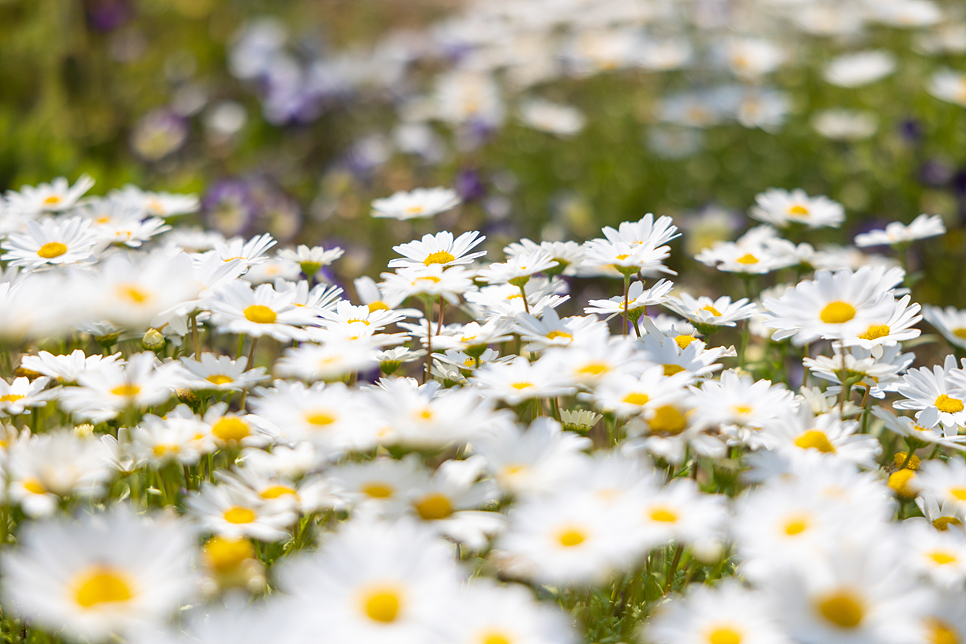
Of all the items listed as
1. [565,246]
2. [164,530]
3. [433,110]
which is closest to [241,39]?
[433,110]

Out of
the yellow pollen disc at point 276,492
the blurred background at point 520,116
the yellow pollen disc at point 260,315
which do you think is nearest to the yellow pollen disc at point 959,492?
the yellow pollen disc at point 276,492

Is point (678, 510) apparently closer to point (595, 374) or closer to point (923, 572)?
point (595, 374)

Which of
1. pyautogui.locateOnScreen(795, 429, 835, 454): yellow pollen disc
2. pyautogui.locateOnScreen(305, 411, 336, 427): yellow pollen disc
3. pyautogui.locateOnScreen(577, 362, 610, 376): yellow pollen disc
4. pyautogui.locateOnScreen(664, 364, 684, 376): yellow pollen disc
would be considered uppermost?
pyautogui.locateOnScreen(305, 411, 336, 427): yellow pollen disc

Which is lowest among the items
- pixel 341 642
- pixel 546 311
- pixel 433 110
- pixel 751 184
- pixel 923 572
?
pixel 751 184

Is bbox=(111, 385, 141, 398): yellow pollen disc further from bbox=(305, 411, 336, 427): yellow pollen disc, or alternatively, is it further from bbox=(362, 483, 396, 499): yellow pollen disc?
bbox=(362, 483, 396, 499): yellow pollen disc

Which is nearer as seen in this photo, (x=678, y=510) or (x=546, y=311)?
(x=678, y=510)

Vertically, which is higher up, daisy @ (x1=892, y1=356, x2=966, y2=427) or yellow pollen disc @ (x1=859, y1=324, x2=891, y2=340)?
yellow pollen disc @ (x1=859, y1=324, x2=891, y2=340)

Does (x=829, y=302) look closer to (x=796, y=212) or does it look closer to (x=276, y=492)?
(x=796, y=212)

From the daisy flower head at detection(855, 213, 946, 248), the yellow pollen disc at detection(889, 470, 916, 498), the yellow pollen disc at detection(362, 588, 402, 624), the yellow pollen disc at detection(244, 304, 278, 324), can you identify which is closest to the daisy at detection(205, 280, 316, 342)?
the yellow pollen disc at detection(244, 304, 278, 324)
